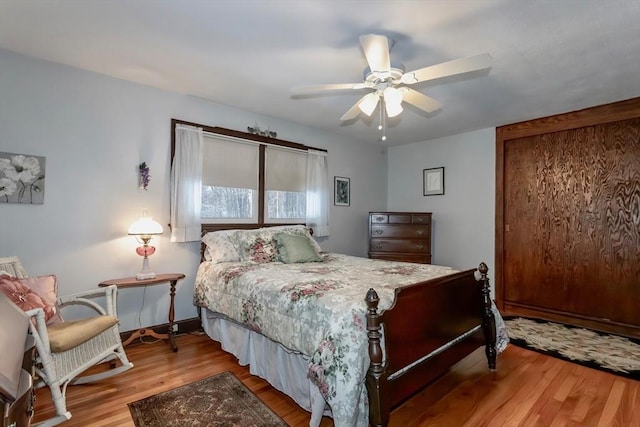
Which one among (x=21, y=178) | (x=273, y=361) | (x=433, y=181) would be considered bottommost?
(x=273, y=361)

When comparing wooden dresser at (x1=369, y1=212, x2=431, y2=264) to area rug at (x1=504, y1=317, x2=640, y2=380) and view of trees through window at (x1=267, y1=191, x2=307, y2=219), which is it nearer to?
view of trees through window at (x1=267, y1=191, x2=307, y2=219)

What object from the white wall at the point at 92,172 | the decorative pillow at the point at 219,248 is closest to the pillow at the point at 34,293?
the white wall at the point at 92,172

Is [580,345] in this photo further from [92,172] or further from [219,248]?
[92,172]

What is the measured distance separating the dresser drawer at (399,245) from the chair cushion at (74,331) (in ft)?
11.1

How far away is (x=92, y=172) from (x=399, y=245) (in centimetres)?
376

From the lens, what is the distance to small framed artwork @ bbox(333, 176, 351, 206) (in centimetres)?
481

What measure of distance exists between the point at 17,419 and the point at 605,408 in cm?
302

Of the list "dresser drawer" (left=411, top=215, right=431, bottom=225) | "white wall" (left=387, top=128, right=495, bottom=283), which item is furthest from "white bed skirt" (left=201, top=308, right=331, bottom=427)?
"white wall" (left=387, top=128, right=495, bottom=283)

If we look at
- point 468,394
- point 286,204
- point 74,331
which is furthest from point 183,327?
point 468,394

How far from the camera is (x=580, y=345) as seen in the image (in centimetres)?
302

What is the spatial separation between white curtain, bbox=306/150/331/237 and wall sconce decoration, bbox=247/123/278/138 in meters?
0.62

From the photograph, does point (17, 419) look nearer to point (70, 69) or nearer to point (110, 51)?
point (110, 51)

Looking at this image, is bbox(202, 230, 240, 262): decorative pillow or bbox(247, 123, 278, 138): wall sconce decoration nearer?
bbox(202, 230, 240, 262): decorative pillow

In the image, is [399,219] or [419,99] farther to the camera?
[399,219]
